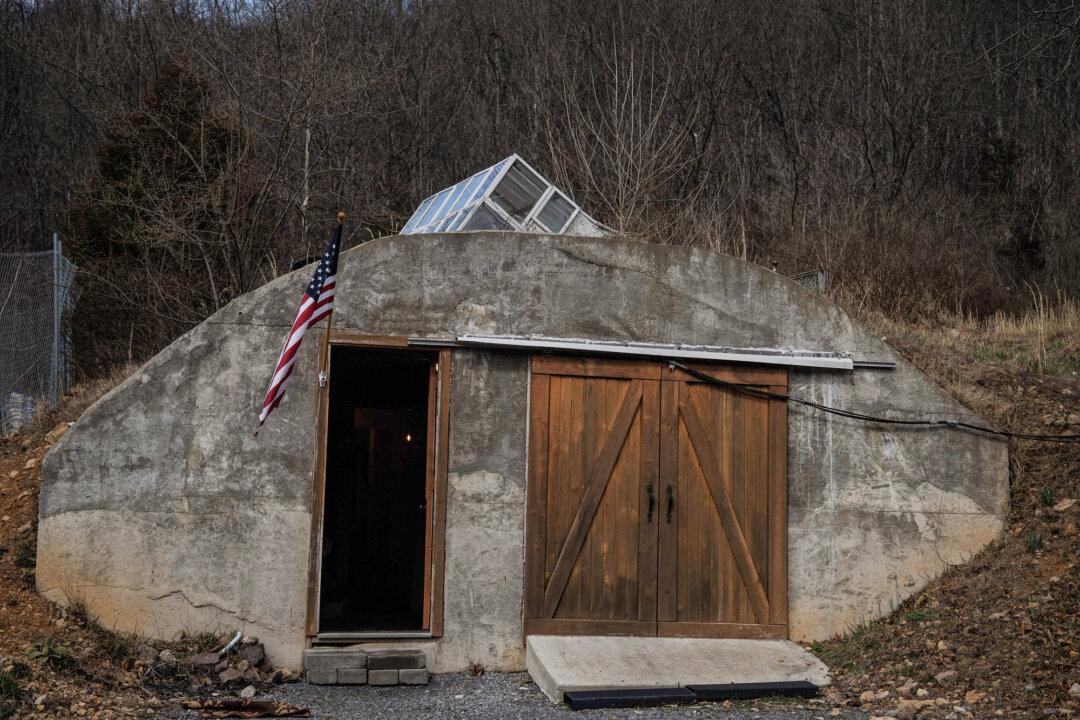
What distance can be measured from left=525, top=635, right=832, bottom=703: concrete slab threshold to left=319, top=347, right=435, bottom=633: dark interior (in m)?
4.14

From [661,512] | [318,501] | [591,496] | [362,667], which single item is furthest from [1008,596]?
[318,501]

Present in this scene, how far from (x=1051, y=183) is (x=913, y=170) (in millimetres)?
3374

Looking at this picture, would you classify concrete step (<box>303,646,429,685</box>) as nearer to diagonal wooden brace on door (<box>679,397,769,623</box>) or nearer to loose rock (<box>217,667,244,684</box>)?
loose rock (<box>217,667,244,684</box>)

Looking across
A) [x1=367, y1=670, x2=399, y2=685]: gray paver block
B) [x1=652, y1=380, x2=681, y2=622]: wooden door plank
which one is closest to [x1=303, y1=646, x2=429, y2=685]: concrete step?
[x1=367, y1=670, x2=399, y2=685]: gray paver block

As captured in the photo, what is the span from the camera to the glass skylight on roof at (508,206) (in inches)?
561

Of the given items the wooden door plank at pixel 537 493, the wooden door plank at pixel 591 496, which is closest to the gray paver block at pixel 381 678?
the wooden door plank at pixel 537 493

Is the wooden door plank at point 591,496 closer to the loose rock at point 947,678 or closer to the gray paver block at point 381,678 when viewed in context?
the gray paver block at point 381,678

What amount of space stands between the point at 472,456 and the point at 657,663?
7.97 ft

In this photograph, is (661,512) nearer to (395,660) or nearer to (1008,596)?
(395,660)

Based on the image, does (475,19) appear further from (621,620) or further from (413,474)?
(621,620)

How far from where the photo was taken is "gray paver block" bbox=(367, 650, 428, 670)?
353 inches

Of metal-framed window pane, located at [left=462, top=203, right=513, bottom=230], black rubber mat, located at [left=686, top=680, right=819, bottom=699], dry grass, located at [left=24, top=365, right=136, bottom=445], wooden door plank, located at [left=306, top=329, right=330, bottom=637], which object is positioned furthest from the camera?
metal-framed window pane, located at [left=462, top=203, right=513, bottom=230]

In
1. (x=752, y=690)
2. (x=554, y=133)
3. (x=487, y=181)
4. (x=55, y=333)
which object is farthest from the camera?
(x=554, y=133)

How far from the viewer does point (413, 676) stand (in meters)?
8.95
